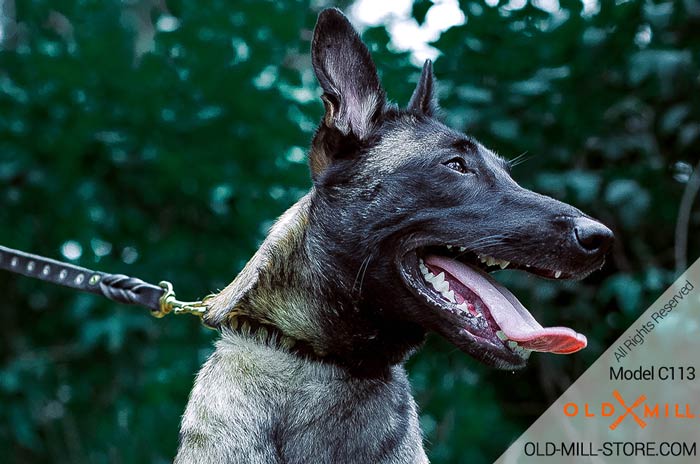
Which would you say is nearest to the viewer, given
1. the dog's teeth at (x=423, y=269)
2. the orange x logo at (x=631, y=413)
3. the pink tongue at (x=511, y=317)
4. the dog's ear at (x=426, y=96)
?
the pink tongue at (x=511, y=317)

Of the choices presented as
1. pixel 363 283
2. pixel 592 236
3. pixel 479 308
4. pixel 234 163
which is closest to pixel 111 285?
pixel 363 283

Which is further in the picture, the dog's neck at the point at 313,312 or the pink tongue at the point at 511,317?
the dog's neck at the point at 313,312

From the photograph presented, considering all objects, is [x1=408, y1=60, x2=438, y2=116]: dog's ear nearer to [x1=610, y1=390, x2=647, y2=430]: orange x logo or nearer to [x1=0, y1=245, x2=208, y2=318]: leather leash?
[x1=0, y1=245, x2=208, y2=318]: leather leash

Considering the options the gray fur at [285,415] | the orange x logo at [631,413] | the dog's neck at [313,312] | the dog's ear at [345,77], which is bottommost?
the orange x logo at [631,413]

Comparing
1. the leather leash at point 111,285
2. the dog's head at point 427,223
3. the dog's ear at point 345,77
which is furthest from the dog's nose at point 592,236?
the leather leash at point 111,285

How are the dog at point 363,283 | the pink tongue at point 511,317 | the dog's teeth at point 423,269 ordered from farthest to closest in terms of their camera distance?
the dog's teeth at point 423,269 → the dog at point 363,283 → the pink tongue at point 511,317

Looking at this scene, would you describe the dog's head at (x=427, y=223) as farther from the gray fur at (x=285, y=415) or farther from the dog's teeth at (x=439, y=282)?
the gray fur at (x=285, y=415)

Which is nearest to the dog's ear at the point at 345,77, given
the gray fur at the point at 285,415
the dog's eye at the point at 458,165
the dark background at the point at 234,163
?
the dog's eye at the point at 458,165

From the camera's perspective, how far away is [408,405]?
2.93 metres

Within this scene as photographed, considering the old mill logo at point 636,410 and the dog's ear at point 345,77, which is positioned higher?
the dog's ear at point 345,77

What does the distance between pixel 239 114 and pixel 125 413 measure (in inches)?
83.3

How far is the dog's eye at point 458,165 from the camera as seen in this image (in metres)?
2.80

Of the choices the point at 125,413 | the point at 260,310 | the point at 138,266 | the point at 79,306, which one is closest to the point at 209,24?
the point at 138,266

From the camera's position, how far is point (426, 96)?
3285mm
